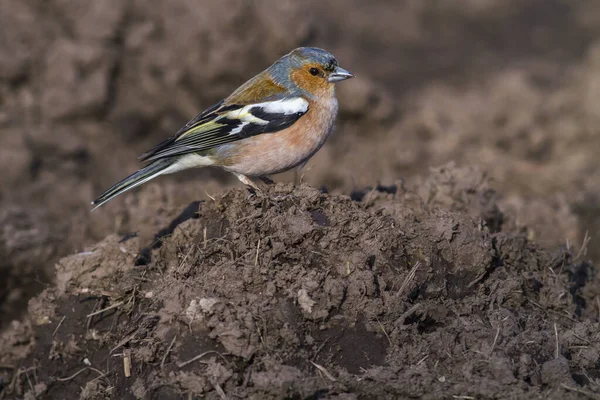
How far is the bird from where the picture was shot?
647 centimetres

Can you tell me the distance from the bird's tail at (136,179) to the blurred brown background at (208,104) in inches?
60.4

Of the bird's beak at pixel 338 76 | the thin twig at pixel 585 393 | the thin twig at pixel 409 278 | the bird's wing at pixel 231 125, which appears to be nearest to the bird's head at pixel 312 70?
the bird's beak at pixel 338 76

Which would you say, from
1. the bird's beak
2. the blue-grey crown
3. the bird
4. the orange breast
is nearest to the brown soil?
the bird

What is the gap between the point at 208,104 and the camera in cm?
1077

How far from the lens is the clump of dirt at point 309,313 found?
189 inches

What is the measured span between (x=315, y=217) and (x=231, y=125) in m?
1.32

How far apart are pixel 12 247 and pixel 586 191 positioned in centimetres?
613

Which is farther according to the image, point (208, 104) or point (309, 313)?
point (208, 104)

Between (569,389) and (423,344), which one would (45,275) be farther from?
(569,389)

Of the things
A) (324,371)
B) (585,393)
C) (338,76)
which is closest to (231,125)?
(338,76)

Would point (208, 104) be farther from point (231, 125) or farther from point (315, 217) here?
point (315, 217)

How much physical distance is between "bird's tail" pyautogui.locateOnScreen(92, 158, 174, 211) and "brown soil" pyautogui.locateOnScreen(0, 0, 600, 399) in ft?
1.11

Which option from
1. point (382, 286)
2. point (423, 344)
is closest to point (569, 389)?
point (423, 344)

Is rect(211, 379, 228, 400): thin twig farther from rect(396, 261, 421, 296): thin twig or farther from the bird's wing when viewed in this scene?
the bird's wing
